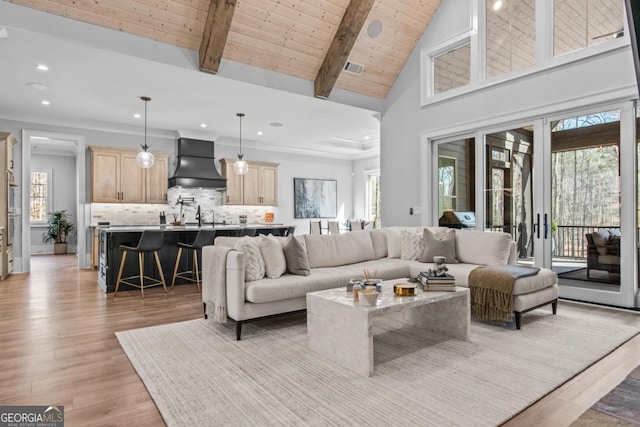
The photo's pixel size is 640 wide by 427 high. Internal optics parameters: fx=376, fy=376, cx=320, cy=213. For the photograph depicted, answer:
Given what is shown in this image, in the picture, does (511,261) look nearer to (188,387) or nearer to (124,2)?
(188,387)

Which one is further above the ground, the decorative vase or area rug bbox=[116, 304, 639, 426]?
the decorative vase

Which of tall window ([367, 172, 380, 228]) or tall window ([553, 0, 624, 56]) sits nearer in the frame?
tall window ([553, 0, 624, 56])

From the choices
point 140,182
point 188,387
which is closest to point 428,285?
point 188,387

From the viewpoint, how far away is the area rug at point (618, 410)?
1458mm

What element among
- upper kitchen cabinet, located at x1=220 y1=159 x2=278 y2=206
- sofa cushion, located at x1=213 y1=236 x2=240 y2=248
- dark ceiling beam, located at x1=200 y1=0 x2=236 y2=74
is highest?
dark ceiling beam, located at x1=200 y1=0 x2=236 y2=74

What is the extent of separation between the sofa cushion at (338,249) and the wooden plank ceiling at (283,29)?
108 inches

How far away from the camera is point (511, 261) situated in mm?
4320

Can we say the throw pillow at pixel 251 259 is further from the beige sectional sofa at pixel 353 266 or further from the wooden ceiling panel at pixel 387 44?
the wooden ceiling panel at pixel 387 44

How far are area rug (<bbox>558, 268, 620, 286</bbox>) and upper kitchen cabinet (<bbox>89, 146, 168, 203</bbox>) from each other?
767 centimetres

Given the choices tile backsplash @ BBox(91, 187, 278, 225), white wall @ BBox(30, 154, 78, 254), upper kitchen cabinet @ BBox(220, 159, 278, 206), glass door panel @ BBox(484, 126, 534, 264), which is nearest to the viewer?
glass door panel @ BBox(484, 126, 534, 264)

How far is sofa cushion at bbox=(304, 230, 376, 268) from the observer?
14.2 ft

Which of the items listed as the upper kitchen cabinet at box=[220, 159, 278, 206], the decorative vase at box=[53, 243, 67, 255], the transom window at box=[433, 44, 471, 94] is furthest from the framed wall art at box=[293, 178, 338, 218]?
the decorative vase at box=[53, 243, 67, 255]

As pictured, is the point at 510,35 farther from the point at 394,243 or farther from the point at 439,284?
the point at 439,284

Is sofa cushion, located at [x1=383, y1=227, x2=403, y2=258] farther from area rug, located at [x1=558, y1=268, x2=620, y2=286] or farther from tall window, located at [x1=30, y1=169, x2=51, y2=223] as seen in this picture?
tall window, located at [x1=30, y1=169, x2=51, y2=223]
